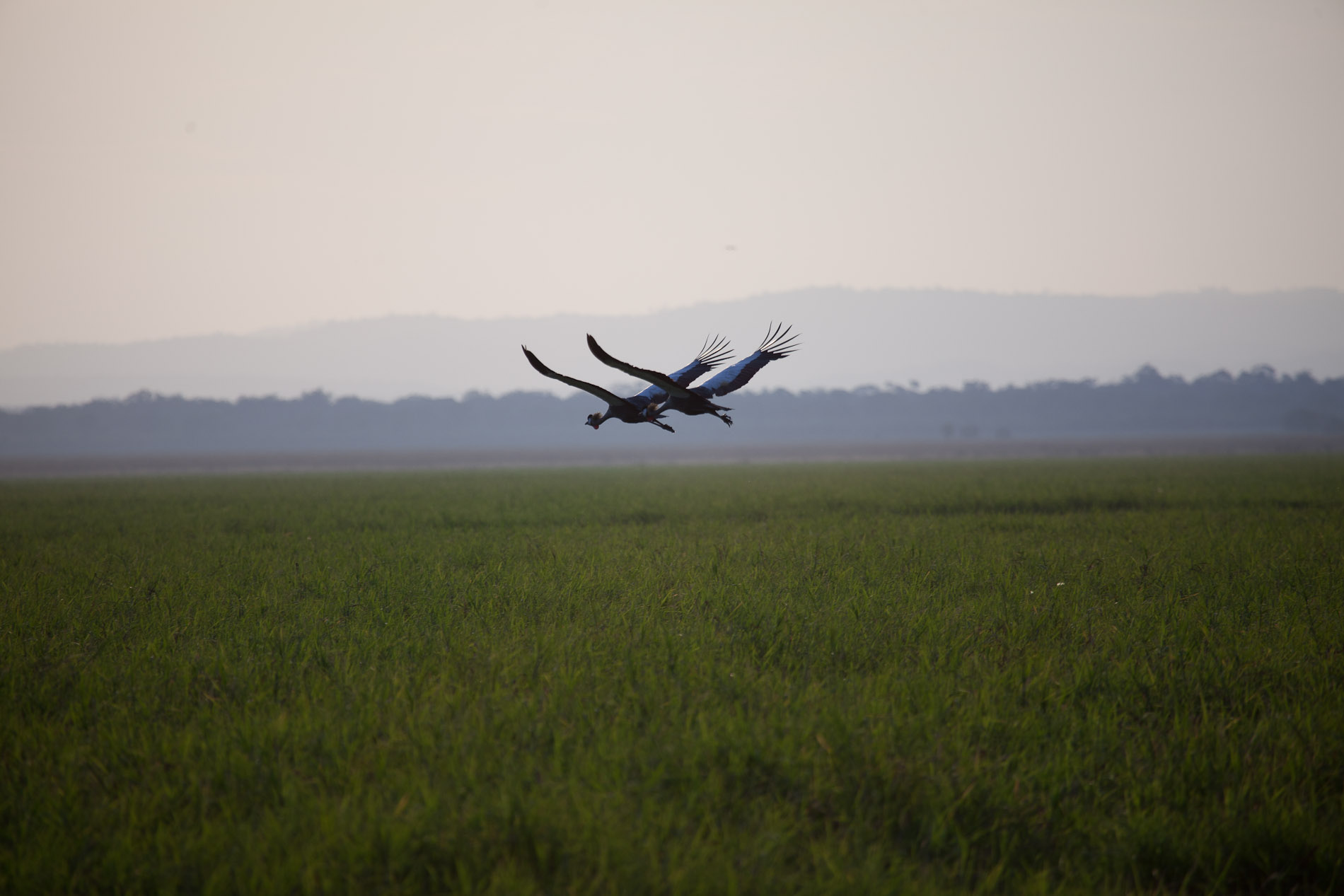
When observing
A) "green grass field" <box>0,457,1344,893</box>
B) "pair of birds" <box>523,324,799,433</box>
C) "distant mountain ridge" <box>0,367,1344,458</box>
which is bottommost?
"green grass field" <box>0,457,1344,893</box>

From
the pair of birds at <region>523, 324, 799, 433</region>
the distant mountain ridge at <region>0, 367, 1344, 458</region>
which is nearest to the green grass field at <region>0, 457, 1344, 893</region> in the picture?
the pair of birds at <region>523, 324, 799, 433</region>

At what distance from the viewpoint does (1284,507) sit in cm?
1728

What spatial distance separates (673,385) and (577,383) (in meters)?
0.51

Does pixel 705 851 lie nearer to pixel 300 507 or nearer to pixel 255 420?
pixel 300 507

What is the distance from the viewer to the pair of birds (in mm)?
4098

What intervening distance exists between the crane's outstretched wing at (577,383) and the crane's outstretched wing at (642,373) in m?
0.20

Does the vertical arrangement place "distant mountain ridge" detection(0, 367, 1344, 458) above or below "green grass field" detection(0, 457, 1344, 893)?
above

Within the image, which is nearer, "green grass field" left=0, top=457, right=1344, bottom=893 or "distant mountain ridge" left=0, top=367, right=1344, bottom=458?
"green grass field" left=0, top=457, right=1344, bottom=893

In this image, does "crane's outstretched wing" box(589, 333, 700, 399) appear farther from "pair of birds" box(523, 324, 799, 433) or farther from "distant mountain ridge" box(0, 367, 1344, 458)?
"distant mountain ridge" box(0, 367, 1344, 458)

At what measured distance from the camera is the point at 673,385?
418 cm

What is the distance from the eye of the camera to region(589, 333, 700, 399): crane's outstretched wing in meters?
3.79

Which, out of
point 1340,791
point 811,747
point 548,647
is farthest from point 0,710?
point 1340,791

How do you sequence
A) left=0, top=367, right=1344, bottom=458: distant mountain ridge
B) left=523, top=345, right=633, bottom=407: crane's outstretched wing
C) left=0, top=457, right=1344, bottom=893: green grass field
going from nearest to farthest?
left=0, top=457, right=1344, bottom=893: green grass field, left=523, top=345, right=633, bottom=407: crane's outstretched wing, left=0, top=367, right=1344, bottom=458: distant mountain ridge

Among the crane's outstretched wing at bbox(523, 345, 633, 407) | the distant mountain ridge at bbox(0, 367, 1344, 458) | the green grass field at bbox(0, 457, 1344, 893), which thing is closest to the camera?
the green grass field at bbox(0, 457, 1344, 893)
